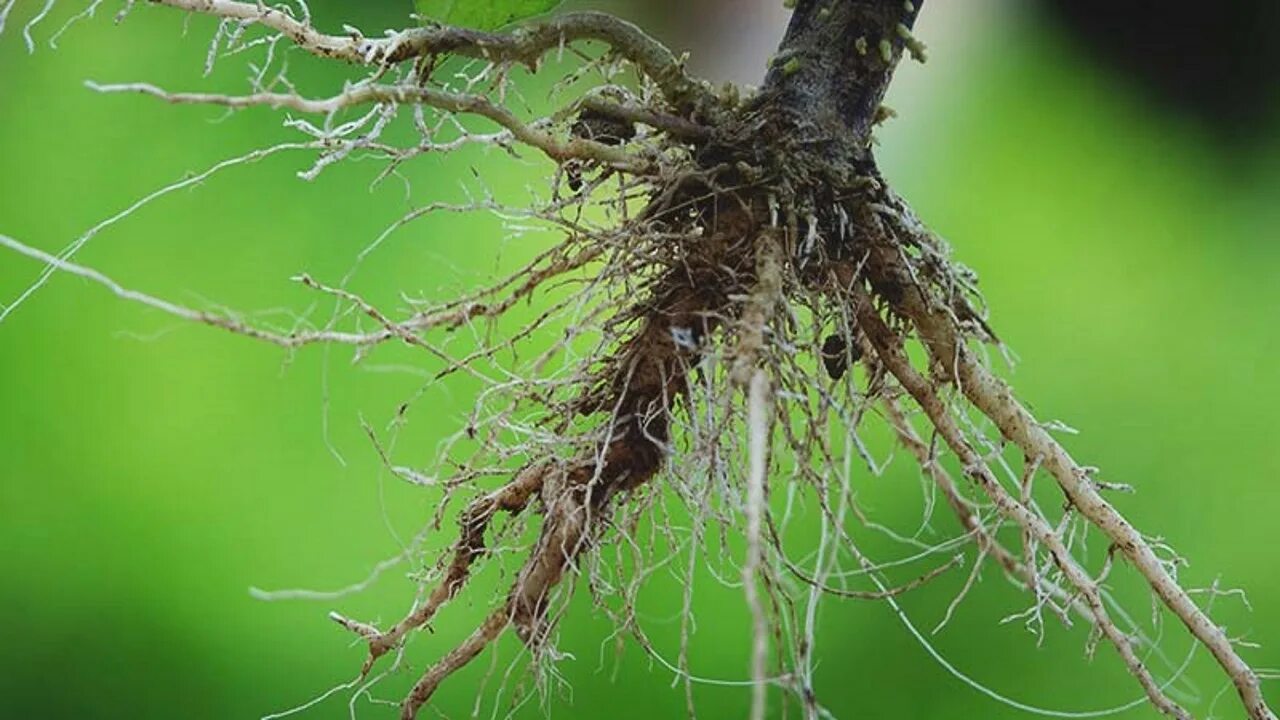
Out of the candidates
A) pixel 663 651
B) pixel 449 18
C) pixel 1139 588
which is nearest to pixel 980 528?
pixel 449 18

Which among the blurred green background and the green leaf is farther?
the blurred green background

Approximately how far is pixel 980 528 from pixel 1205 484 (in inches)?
35.4

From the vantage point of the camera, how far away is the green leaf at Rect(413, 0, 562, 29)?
738mm

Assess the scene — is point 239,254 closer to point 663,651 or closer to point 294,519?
point 294,519

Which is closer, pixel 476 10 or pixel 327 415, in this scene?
pixel 476 10

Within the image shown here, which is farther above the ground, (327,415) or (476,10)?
(327,415)

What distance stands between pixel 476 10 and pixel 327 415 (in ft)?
2.27

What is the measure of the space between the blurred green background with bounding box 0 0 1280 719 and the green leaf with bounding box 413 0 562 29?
45 cm

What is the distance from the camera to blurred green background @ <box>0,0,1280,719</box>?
1.30 meters

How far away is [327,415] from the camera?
1332 mm

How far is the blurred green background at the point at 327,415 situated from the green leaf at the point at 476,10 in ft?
1.46

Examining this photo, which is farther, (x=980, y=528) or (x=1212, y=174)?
(x=1212, y=174)

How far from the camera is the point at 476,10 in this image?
2.43 feet

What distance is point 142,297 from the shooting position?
0.60 m
